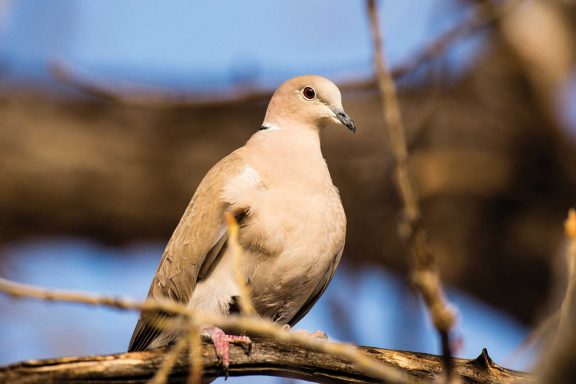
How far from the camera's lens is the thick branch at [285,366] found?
2252mm

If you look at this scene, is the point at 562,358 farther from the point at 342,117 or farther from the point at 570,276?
the point at 342,117

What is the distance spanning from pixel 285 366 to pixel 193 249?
674 mm

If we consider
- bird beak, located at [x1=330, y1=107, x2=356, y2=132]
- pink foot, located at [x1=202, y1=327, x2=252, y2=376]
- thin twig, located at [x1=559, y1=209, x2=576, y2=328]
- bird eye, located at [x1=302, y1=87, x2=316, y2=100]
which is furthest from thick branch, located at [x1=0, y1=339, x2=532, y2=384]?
bird eye, located at [x1=302, y1=87, x2=316, y2=100]

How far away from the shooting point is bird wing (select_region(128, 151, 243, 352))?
295 centimetres

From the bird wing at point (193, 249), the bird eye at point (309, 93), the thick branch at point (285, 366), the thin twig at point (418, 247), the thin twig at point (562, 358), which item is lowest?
the thin twig at point (562, 358)

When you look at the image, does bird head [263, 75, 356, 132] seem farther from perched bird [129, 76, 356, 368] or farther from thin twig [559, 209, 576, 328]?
thin twig [559, 209, 576, 328]

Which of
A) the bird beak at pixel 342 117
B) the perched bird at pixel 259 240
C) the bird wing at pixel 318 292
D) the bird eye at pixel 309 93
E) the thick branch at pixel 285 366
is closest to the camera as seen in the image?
the thick branch at pixel 285 366

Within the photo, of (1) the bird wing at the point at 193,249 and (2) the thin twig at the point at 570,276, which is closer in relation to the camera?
(2) the thin twig at the point at 570,276

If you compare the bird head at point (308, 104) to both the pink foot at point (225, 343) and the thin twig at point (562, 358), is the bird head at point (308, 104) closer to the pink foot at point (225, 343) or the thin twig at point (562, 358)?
the pink foot at point (225, 343)

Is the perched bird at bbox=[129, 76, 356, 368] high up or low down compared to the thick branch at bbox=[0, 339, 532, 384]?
up

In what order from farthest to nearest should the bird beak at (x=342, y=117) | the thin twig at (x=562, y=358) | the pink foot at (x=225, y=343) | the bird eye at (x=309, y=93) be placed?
the bird eye at (x=309, y=93), the bird beak at (x=342, y=117), the pink foot at (x=225, y=343), the thin twig at (x=562, y=358)

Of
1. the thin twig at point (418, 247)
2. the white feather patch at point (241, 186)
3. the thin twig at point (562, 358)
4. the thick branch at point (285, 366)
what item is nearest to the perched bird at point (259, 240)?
the white feather patch at point (241, 186)

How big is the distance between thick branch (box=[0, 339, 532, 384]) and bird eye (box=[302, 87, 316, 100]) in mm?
1241

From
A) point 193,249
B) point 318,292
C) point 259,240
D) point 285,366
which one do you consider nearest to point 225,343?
point 285,366
